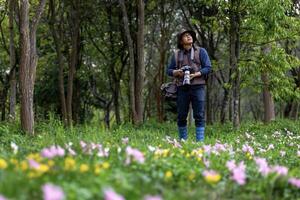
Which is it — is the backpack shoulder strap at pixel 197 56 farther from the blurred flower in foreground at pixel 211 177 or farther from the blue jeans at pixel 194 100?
the blurred flower in foreground at pixel 211 177

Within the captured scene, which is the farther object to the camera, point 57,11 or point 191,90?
point 57,11

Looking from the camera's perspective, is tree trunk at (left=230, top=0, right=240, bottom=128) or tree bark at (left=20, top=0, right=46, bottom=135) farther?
tree trunk at (left=230, top=0, right=240, bottom=128)

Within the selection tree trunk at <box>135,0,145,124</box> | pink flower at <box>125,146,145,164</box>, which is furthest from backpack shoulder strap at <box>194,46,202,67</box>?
tree trunk at <box>135,0,145,124</box>

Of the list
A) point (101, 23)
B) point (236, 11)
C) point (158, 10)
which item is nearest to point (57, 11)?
point (101, 23)

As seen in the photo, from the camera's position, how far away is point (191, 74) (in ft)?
24.8

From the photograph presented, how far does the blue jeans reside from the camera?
768cm

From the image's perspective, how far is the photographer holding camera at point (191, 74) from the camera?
25.0 feet

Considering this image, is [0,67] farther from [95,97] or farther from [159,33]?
[159,33]

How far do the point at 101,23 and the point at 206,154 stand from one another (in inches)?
583

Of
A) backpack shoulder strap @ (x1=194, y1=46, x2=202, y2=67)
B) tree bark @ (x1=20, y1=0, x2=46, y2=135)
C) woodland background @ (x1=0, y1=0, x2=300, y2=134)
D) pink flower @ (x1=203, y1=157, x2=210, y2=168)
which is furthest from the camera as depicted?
woodland background @ (x1=0, y1=0, x2=300, y2=134)

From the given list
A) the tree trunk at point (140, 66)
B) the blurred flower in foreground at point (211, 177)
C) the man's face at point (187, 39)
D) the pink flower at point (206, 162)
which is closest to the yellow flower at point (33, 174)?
the blurred flower in foreground at point (211, 177)

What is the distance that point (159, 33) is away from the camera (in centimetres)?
2409

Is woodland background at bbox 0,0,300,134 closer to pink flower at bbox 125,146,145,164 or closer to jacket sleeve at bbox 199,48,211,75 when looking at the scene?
jacket sleeve at bbox 199,48,211,75

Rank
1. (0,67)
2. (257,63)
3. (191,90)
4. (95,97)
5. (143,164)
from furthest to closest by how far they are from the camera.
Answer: (95,97), (0,67), (257,63), (191,90), (143,164)
